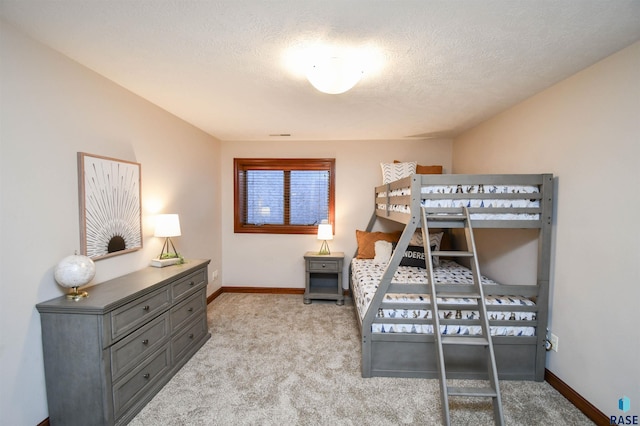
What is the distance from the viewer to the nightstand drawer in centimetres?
385

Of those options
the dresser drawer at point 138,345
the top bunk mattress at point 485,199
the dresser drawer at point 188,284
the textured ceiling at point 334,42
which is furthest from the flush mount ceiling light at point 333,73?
the dresser drawer at point 138,345

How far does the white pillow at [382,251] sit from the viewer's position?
3638 millimetres

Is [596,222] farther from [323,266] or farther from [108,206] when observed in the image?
[108,206]

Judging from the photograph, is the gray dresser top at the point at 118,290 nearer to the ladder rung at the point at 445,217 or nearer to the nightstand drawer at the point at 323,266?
the nightstand drawer at the point at 323,266

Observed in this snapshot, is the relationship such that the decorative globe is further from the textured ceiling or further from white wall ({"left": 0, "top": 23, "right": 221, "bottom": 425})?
the textured ceiling

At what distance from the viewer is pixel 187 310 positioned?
2496 mm

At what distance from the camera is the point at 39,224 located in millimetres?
1639

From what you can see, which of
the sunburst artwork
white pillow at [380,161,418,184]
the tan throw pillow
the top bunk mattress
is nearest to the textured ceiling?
the sunburst artwork

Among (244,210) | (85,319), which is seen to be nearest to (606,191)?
(85,319)

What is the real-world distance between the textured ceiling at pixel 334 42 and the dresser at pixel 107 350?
1.54 meters

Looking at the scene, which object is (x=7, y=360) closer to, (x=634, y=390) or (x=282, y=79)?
(x=282, y=79)

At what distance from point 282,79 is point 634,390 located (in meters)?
2.91

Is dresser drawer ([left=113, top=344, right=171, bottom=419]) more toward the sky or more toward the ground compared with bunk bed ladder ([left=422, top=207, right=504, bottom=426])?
more toward the ground

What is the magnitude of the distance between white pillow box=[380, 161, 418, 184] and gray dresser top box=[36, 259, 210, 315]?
2519mm
